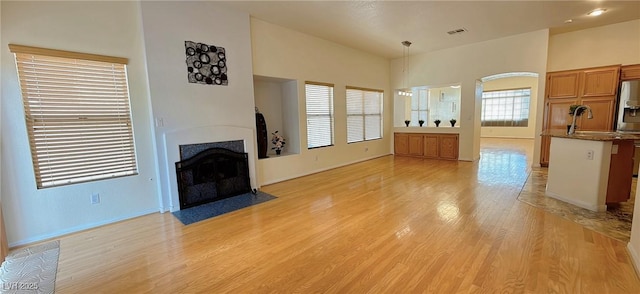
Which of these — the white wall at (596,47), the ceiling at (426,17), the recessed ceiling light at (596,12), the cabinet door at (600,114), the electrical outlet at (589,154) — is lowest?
the electrical outlet at (589,154)

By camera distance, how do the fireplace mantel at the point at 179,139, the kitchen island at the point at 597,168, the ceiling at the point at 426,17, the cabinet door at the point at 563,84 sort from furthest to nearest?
the cabinet door at the point at 563,84 < the ceiling at the point at 426,17 < the fireplace mantel at the point at 179,139 < the kitchen island at the point at 597,168

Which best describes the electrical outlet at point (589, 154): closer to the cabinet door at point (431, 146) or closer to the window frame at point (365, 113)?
the cabinet door at point (431, 146)

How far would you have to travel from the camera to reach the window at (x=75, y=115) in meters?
2.79

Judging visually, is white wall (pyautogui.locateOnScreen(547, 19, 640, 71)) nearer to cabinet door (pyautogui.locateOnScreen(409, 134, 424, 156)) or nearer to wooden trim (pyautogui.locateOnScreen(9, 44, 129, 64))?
cabinet door (pyautogui.locateOnScreen(409, 134, 424, 156))

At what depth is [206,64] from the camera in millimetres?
3885

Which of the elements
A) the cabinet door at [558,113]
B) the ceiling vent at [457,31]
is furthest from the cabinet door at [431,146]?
the ceiling vent at [457,31]

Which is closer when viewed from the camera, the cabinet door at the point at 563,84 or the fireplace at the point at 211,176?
the fireplace at the point at 211,176

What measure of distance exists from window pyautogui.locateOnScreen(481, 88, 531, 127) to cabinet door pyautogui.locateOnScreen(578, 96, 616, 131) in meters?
6.48

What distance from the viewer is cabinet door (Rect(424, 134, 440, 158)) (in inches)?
286

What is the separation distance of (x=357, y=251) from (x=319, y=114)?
12.7ft

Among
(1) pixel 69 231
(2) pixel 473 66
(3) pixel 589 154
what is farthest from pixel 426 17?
(1) pixel 69 231

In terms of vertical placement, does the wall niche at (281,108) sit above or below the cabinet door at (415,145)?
above

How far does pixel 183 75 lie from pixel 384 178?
13.1 ft

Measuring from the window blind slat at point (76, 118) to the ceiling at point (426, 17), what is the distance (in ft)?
6.79
